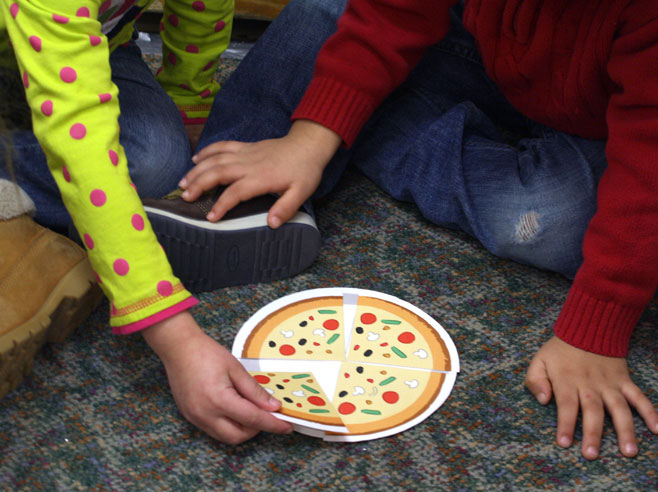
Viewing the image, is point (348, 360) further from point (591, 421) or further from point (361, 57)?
point (361, 57)

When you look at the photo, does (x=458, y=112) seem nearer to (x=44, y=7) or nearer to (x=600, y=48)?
(x=600, y=48)

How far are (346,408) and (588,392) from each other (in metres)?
0.26

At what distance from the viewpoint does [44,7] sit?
65cm

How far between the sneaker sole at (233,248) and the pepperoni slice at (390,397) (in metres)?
0.22

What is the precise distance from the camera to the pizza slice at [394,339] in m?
0.77

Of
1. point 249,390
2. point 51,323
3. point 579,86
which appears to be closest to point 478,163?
point 579,86

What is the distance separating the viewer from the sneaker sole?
78 cm

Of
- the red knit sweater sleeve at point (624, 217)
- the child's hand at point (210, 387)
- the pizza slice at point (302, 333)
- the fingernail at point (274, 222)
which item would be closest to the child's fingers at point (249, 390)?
the child's hand at point (210, 387)

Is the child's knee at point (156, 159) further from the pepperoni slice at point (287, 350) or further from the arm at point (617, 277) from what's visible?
the arm at point (617, 277)

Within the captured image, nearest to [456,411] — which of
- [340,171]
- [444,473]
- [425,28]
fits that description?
[444,473]

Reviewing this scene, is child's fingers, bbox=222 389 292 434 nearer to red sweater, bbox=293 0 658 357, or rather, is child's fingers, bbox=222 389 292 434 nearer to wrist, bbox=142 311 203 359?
wrist, bbox=142 311 203 359

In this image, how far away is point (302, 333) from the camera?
2.59ft

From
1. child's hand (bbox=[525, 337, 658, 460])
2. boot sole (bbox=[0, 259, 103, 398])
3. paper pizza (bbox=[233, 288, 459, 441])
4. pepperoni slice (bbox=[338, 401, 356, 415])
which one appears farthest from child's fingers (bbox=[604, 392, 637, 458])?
boot sole (bbox=[0, 259, 103, 398])

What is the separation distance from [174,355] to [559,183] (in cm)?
56
